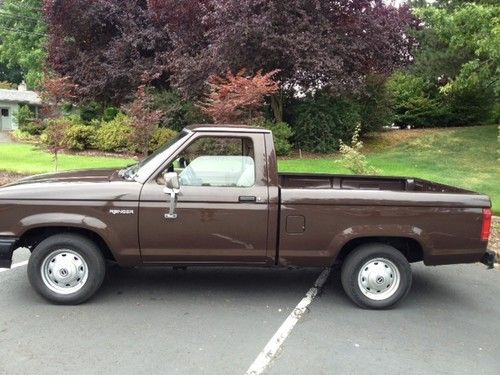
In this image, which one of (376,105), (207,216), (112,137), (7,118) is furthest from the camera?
(7,118)

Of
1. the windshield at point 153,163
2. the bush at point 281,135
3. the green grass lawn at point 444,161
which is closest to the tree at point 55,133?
the green grass lawn at point 444,161

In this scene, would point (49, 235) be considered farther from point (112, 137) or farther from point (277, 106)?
point (277, 106)

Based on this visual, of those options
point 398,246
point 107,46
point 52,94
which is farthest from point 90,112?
point 398,246

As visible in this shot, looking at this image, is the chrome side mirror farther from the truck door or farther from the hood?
the hood

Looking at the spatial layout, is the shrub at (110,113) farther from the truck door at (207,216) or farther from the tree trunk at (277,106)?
the truck door at (207,216)

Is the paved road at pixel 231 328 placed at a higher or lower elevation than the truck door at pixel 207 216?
lower

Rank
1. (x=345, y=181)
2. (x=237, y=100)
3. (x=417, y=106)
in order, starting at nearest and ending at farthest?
(x=345, y=181) → (x=237, y=100) → (x=417, y=106)

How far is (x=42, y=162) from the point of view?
15.9 meters

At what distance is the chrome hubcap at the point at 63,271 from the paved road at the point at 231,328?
0.21 m

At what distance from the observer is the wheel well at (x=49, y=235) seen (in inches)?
200

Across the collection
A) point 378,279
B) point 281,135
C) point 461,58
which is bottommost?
point 378,279

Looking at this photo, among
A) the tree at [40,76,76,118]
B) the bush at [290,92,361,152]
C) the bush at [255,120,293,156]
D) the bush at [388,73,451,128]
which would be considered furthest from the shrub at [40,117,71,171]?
the bush at [388,73,451,128]

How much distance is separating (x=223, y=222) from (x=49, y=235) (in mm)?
1698

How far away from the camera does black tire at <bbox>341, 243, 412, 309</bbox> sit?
523 centimetres
